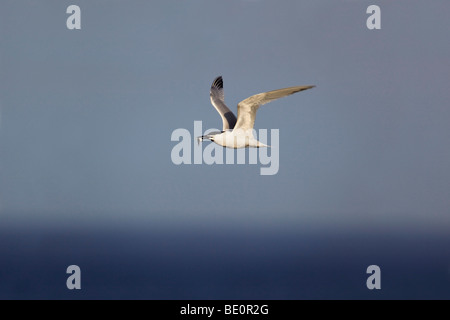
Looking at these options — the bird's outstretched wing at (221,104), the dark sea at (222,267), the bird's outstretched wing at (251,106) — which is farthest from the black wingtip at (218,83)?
the dark sea at (222,267)

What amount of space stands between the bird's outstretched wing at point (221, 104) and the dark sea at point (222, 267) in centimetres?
898

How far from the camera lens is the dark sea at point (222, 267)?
70.7ft

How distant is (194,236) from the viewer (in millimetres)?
43469

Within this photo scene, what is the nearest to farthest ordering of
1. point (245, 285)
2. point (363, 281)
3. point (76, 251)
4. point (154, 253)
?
point (245, 285) < point (363, 281) < point (76, 251) < point (154, 253)

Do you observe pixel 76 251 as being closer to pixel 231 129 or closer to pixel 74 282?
pixel 74 282

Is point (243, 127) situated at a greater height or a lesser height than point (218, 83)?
lesser

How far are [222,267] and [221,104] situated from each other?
60.4 ft

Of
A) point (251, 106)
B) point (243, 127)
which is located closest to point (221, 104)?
point (243, 127)

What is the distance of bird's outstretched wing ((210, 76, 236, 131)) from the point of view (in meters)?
10.5

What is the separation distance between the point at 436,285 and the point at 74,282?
14541 millimetres

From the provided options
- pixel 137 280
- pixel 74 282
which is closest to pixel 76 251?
pixel 137 280

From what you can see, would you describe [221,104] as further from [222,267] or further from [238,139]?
[222,267]

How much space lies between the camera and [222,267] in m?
28.8

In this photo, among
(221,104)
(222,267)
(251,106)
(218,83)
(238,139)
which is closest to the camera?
(251,106)
